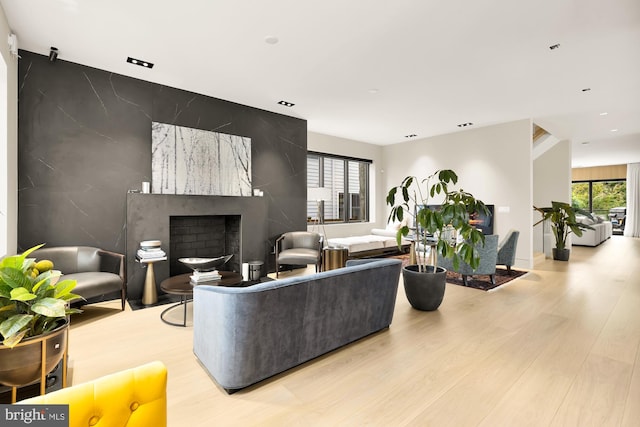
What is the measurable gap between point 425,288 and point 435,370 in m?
1.29

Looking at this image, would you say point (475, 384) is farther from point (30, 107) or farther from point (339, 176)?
point (339, 176)

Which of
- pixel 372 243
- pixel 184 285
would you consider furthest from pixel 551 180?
pixel 184 285

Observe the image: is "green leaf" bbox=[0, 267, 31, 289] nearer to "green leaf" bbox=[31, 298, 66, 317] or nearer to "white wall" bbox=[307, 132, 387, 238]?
"green leaf" bbox=[31, 298, 66, 317]

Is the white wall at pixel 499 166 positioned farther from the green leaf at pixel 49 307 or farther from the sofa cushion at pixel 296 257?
the green leaf at pixel 49 307

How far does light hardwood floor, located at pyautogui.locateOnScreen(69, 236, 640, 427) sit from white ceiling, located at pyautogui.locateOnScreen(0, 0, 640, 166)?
2.89m

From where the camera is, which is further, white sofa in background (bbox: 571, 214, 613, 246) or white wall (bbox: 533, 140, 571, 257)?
white sofa in background (bbox: 571, 214, 613, 246)

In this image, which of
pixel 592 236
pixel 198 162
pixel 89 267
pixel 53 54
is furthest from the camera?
pixel 592 236

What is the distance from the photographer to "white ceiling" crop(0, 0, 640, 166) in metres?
2.73

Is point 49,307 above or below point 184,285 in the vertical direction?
above

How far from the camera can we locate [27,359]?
48.3 inches

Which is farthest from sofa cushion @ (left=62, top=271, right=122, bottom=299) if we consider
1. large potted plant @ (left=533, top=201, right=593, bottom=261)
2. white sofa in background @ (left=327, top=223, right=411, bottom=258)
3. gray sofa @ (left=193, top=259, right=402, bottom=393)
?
large potted plant @ (left=533, top=201, right=593, bottom=261)

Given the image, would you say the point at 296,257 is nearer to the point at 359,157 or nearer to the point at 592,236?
the point at 359,157

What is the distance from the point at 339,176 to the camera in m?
7.89

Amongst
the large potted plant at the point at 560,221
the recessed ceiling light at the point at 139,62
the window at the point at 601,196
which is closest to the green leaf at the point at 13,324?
the recessed ceiling light at the point at 139,62
